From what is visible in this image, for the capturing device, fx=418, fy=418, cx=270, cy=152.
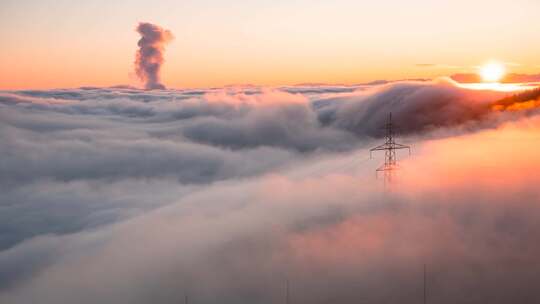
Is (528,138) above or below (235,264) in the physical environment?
above

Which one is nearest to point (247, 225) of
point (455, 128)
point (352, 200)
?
point (352, 200)

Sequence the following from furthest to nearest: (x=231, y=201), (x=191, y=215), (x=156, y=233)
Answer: (x=231, y=201)
(x=191, y=215)
(x=156, y=233)

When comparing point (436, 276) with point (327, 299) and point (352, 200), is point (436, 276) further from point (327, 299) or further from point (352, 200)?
point (352, 200)

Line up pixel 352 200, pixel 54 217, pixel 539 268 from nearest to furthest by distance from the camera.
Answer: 1. pixel 539 268
2. pixel 352 200
3. pixel 54 217

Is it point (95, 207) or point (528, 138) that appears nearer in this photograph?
point (528, 138)

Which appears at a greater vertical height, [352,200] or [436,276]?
[352,200]

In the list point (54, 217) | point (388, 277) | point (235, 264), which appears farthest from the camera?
point (54, 217)

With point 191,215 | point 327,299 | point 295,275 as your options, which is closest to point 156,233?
point 191,215

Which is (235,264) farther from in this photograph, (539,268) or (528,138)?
(528,138)

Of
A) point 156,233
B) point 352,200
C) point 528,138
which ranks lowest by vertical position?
point 156,233
